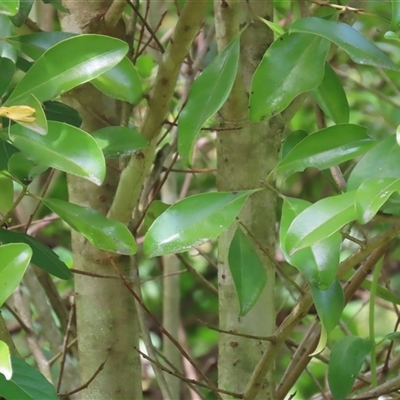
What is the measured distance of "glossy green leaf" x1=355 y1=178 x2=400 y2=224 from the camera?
0.36 m

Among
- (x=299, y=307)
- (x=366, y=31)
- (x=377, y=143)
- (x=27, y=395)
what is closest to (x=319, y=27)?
(x=377, y=143)

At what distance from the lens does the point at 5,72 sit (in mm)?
500

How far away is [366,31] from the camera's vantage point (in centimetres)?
154

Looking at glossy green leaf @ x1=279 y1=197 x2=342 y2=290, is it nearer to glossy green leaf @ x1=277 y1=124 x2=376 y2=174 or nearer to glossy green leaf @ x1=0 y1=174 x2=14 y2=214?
glossy green leaf @ x1=277 y1=124 x2=376 y2=174

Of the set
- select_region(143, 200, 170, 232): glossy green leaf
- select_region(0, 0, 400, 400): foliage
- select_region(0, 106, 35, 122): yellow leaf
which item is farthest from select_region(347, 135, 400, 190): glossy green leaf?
select_region(143, 200, 170, 232): glossy green leaf

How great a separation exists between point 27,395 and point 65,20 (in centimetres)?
44

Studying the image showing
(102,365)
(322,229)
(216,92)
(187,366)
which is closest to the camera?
(322,229)

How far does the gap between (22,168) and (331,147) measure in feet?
0.73

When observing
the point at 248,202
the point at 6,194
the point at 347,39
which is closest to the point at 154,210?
the point at 248,202

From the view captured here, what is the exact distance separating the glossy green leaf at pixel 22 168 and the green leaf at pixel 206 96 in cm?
11

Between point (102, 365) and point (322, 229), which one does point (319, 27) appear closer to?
point (322, 229)

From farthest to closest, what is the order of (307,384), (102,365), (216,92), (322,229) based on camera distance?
(307,384), (102,365), (216,92), (322,229)

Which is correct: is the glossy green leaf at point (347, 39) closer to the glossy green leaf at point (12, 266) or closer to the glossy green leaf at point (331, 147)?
the glossy green leaf at point (331, 147)

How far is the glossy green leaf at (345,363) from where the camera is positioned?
0.64 meters
